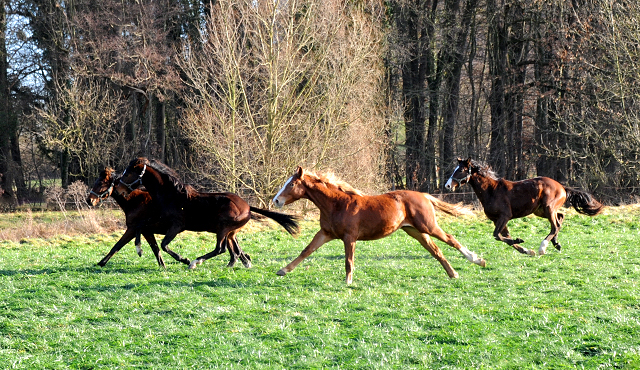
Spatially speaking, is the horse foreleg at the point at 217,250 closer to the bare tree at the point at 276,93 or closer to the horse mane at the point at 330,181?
the horse mane at the point at 330,181

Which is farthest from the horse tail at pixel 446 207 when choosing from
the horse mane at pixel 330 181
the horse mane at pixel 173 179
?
the horse mane at pixel 173 179

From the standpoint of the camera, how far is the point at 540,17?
89.2 feet

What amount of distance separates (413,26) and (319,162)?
46.3 ft

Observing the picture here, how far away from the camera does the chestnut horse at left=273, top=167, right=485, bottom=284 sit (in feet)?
29.8

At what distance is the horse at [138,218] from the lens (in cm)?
1080

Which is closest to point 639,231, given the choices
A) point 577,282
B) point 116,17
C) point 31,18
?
point 577,282

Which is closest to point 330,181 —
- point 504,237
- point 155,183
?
point 155,183

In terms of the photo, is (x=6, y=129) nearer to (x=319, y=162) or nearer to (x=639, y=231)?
(x=319, y=162)

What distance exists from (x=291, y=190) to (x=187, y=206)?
2.56 m

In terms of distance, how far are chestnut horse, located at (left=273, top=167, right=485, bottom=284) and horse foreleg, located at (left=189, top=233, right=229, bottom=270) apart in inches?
65.6

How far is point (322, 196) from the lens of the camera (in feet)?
30.3

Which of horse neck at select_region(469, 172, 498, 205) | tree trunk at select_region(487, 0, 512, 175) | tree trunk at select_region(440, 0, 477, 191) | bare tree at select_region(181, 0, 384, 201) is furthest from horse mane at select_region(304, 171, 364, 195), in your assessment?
tree trunk at select_region(487, 0, 512, 175)

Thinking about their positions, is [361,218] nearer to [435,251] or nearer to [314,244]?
[314,244]

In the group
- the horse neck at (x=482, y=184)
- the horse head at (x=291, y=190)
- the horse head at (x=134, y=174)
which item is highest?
the horse head at (x=134, y=174)
